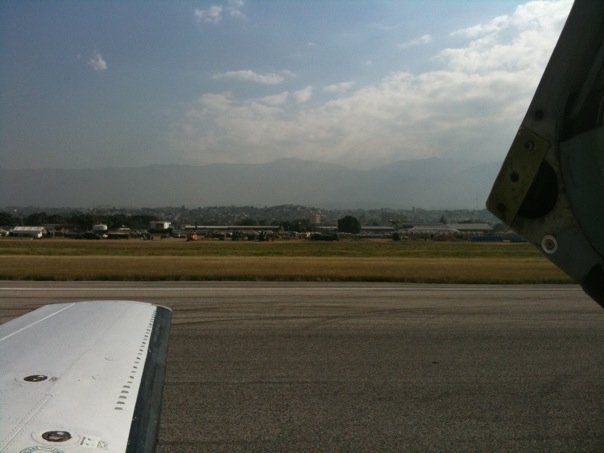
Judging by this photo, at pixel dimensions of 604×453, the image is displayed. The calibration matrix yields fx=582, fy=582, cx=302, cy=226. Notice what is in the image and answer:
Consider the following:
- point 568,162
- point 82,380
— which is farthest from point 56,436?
point 568,162

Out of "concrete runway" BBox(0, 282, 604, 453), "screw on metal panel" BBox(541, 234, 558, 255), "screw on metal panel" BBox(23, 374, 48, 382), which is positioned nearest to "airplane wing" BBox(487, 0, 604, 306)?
"screw on metal panel" BBox(541, 234, 558, 255)

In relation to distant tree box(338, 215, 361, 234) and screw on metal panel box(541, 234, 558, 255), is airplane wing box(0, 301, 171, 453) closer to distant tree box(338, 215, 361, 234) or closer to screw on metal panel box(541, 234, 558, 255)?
screw on metal panel box(541, 234, 558, 255)

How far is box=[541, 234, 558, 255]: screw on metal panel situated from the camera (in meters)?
2.37

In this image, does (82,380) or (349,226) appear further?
(349,226)

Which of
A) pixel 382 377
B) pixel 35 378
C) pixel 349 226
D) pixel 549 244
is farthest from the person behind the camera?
pixel 349 226

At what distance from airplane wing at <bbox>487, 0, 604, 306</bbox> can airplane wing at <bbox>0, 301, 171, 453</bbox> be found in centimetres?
166

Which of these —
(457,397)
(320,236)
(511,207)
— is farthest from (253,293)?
(320,236)

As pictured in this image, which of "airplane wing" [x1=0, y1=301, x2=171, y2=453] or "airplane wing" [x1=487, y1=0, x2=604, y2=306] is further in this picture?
"airplane wing" [x1=487, y1=0, x2=604, y2=306]

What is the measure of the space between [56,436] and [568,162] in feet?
6.76

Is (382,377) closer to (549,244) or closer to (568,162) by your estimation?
(549,244)

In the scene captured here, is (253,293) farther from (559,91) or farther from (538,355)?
(559,91)

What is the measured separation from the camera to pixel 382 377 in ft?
20.2

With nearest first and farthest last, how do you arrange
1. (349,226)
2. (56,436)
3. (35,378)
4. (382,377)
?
(56,436)
(35,378)
(382,377)
(349,226)

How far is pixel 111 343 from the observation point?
9.34 feet
